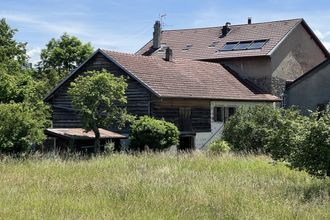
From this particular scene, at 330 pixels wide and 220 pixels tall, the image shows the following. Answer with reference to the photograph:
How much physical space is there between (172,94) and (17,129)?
10.5 metres

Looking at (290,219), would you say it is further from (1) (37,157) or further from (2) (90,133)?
(2) (90,133)

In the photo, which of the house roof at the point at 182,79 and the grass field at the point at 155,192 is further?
the house roof at the point at 182,79

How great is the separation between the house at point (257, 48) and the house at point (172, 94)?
4.31m

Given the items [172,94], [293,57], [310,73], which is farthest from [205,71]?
[293,57]

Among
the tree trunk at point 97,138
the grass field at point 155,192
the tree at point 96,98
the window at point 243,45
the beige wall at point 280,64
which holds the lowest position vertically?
the grass field at point 155,192

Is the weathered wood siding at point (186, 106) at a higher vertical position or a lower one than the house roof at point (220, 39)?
lower

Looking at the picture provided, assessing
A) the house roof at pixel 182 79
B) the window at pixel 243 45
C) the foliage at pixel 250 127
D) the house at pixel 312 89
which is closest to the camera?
the foliage at pixel 250 127

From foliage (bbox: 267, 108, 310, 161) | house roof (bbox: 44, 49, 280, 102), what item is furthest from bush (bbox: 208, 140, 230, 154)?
foliage (bbox: 267, 108, 310, 161)

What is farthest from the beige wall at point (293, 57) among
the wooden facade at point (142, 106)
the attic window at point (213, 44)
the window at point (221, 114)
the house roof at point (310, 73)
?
the wooden facade at point (142, 106)

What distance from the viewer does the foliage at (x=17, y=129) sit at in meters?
23.2

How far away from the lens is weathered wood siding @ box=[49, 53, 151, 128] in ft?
104

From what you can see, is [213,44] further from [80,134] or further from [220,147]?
[80,134]

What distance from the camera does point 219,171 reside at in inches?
713

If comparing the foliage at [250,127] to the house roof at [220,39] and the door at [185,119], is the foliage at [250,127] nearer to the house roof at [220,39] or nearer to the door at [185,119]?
the door at [185,119]
